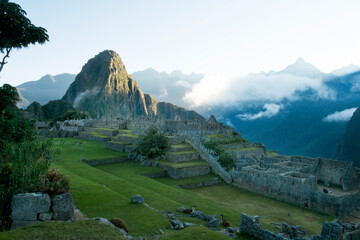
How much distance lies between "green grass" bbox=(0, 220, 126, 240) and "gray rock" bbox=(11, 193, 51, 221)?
3.42 feet

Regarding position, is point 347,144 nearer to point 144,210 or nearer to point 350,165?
point 350,165

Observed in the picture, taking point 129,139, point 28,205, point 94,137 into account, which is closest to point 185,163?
point 129,139

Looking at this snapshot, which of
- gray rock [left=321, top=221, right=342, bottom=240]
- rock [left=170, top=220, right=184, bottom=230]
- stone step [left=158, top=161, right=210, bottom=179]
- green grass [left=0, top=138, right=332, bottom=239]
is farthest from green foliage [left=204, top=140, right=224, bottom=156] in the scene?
rock [left=170, top=220, right=184, bottom=230]

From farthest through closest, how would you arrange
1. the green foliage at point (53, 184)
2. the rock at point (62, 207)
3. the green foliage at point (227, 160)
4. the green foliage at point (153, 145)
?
1. the green foliage at point (153, 145)
2. the green foliage at point (227, 160)
3. the green foliage at point (53, 184)
4. the rock at point (62, 207)

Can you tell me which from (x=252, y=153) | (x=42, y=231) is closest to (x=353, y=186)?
(x=252, y=153)

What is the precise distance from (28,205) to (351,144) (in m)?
65.9

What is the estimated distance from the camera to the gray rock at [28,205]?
31.7 ft

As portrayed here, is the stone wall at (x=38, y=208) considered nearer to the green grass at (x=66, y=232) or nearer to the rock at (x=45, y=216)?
the rock at (x=45, y=216)

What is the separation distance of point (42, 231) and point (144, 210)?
618 cm

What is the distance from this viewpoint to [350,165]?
84.9 ft

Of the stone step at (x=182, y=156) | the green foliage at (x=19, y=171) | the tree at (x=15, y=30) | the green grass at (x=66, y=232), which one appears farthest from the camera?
the stone step at (x=182, y=156)

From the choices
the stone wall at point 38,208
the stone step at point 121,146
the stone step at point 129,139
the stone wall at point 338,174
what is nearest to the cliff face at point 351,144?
the stone wall at point 338,174

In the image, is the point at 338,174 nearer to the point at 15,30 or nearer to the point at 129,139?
the point at 129,139

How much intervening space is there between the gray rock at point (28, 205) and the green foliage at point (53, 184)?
0.49 meters
